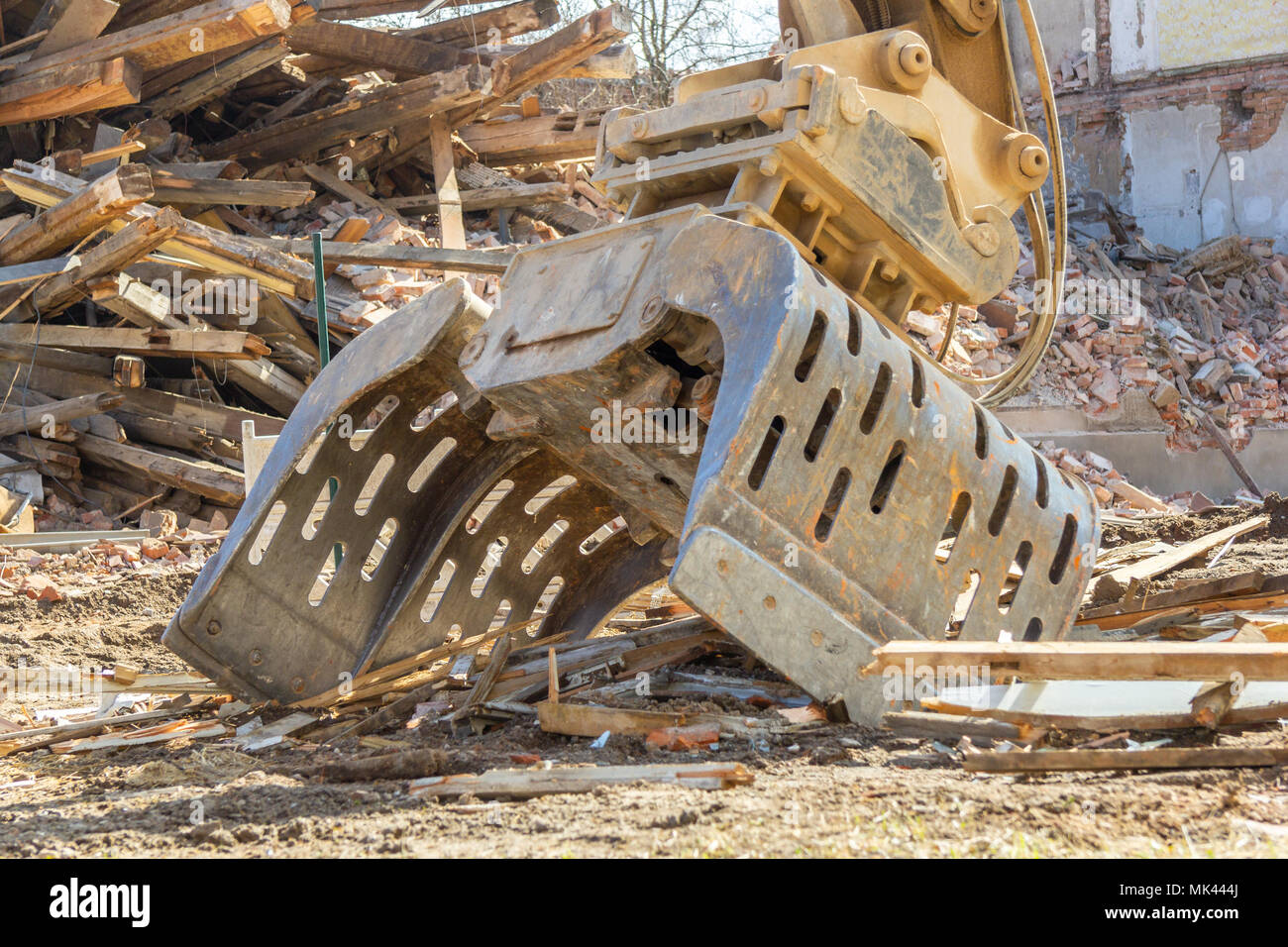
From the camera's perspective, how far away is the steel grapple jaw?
12.7ft

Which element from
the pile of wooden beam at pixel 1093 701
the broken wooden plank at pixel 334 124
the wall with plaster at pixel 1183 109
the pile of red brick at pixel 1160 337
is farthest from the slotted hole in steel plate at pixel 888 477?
the wall with plaster at pixel 1183 109

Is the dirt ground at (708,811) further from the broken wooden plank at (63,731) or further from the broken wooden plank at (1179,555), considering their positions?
the broken wooden plank at (1179,555)

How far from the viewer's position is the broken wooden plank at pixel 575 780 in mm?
3326

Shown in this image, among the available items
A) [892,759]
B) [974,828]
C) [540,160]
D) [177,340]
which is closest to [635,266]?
[892,759]

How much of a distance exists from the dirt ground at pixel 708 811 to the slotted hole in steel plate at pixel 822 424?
89cm

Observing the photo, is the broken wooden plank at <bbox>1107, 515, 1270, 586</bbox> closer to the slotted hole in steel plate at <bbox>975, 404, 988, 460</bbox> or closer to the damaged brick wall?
the slotted hole in steel plate at <bbox>975, 404, 988, 460</bbox>

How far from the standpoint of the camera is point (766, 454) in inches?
157

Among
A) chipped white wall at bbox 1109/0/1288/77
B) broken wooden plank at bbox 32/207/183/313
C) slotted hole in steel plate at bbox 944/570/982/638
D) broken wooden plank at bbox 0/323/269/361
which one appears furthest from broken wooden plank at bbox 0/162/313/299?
chipped white wall at bbox 1109/0/1288/77

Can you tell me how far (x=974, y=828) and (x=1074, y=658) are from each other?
0.83 meters

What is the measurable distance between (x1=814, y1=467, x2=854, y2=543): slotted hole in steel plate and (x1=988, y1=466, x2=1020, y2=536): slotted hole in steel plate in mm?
557

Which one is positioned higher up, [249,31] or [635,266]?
[249,31]
